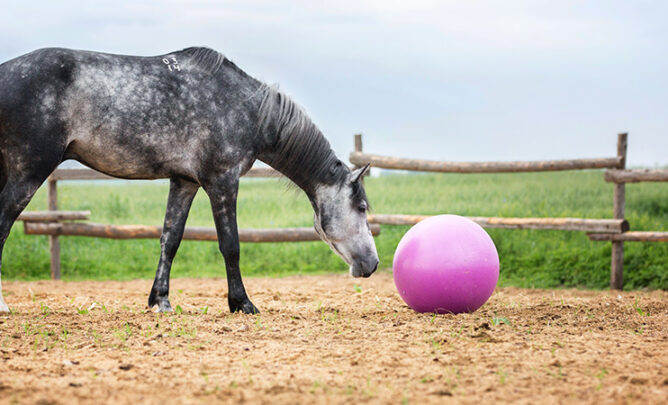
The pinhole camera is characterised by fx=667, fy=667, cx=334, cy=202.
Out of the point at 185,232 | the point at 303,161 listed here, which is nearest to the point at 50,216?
the point at 185,232

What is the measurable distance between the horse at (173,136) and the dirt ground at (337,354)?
71 centimetres

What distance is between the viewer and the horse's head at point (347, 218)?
5.56 metres

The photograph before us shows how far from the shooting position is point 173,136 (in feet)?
16.9

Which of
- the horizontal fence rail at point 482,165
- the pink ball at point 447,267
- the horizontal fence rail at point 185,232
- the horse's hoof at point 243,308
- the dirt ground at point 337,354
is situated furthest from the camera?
the horizontal fence rail at point 185,232

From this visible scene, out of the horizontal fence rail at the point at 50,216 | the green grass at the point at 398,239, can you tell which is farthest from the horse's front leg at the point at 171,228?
the horizontal fence rail at the point at 50,216

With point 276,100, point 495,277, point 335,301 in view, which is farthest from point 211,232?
point 495,277

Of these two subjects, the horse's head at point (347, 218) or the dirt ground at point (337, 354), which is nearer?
the dirt ground at point (337, 354)

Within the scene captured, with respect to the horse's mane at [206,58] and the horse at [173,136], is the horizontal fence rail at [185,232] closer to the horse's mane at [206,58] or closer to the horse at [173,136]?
the horse at [173,136]

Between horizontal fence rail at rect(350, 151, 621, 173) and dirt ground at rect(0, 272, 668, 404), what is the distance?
3.43m

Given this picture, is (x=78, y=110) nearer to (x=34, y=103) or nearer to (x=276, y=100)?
(x=34, y=103)

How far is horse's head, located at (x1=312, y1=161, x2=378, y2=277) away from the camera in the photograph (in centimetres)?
556

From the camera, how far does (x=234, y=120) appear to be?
17.4ft

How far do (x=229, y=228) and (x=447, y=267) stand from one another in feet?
5.74

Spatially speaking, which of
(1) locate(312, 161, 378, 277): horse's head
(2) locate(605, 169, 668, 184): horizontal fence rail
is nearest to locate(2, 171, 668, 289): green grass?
(1) locate(312, 161, 378, 277): horse's head
